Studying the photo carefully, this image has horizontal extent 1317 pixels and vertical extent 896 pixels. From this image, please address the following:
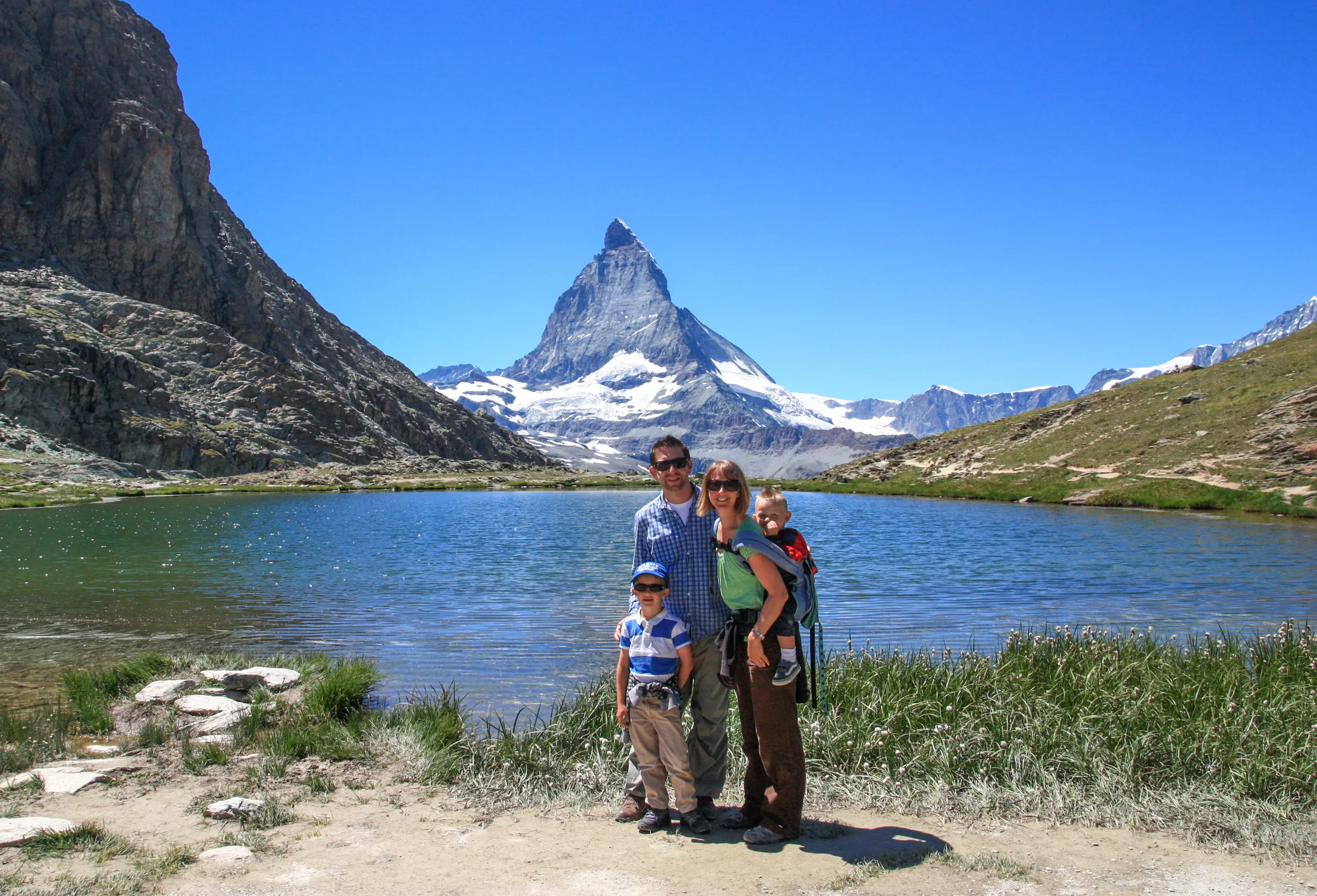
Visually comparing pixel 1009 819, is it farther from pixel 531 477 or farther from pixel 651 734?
pixel 531 477

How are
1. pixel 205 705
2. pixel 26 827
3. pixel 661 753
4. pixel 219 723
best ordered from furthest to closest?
1. pixel 205 705
2. pixel 219 723
3. pixel 661 753
4. pixel 26 827

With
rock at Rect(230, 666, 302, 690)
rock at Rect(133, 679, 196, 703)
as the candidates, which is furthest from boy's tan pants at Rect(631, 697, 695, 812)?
rock at Rect(133, 679, 196, 703)

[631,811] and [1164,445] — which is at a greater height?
[1164,445]

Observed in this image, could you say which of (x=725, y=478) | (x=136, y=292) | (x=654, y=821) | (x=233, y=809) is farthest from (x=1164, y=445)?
(x=136, y=292)

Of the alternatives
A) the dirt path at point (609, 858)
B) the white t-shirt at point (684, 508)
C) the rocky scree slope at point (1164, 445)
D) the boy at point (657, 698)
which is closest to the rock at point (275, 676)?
the dirt path at point (609, 858)

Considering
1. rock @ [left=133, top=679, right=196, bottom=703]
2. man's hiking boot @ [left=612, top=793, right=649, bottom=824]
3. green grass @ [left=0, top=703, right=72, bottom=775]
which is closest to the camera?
man's hiking boot @ [left=612, top=793, right=649, bottom=824]

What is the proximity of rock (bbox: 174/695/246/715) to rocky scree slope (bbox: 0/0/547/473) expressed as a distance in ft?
387

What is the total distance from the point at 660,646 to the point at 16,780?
6.49 m

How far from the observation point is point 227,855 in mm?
6691

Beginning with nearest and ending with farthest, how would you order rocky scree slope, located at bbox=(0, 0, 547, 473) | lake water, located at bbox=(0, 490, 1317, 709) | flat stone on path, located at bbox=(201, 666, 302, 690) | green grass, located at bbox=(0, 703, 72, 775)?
1. green grass, located at bbox=(0, 703, 72, 775)
2. flat stone on path, located at bbox=(201, 666, 302, 690)
3. lake water, located at bbox=(0, 490, 1317, 709)
4. rocky scree slope, located at bbox=(0, 0, 547, 473)

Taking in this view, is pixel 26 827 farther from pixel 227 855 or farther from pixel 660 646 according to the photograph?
pixel 660 646

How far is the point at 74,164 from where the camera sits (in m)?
163

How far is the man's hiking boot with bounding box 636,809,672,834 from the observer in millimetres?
7406

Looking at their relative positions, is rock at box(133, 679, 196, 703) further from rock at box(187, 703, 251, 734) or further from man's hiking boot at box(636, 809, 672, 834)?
man's hiking boot at box(636, 809, 672, 834)
